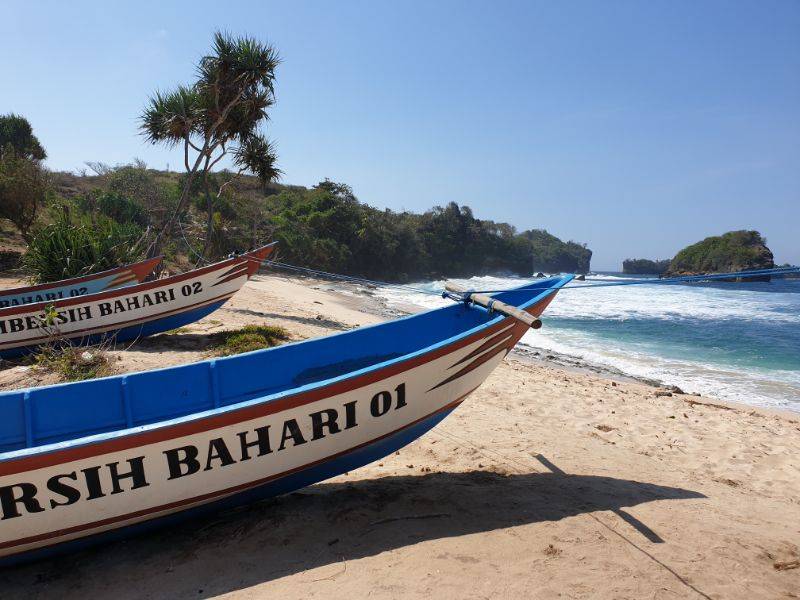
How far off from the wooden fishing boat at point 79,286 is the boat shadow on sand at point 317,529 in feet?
23.9

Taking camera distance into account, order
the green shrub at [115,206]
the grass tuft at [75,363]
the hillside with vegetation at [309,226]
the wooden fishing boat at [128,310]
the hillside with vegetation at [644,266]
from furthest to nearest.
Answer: the hillside with vegetation at [644,266], the hillside with vegetation at [309,226], the green shrub at [115,206], the wooden fishing boat at [128,310], the grass tuft at [75,363]

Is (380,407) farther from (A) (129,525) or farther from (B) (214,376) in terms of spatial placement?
(A) (129,525)

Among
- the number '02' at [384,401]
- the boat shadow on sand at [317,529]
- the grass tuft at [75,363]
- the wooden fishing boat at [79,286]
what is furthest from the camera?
the wooden fishing boat at [79,286]

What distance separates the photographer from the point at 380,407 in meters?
3.24

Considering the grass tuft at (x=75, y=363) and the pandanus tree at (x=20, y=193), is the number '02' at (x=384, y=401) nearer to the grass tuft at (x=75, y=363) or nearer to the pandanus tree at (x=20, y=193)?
the grass tuft at (x=75, y=363)

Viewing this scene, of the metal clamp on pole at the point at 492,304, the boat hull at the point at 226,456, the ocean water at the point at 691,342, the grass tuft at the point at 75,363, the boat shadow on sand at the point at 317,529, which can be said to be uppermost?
the metal clamp on pole at the point at 492,304

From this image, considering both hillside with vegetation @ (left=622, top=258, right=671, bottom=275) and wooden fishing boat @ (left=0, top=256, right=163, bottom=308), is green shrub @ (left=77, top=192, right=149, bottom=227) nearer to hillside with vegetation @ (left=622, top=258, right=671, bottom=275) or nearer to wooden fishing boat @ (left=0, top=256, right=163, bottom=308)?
wooden fishing boat @ (left=0, top=256, right=163, bottom=308)

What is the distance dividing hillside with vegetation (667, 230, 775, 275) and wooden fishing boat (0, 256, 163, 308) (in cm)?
5721

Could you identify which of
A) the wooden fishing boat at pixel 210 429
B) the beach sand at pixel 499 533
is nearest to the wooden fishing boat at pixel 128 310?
the wooden fishing boat at pixel 210 429

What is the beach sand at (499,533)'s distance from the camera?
98.6 inches

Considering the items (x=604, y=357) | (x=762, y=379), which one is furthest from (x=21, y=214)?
(x=762, y=379)

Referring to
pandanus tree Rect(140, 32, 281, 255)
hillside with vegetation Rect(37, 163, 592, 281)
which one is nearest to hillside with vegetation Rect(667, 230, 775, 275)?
hillside with vegetation Rect(37, 163, 592, 281)

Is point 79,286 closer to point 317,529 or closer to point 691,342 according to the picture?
point 317,529

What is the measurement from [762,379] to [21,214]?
889 inches
